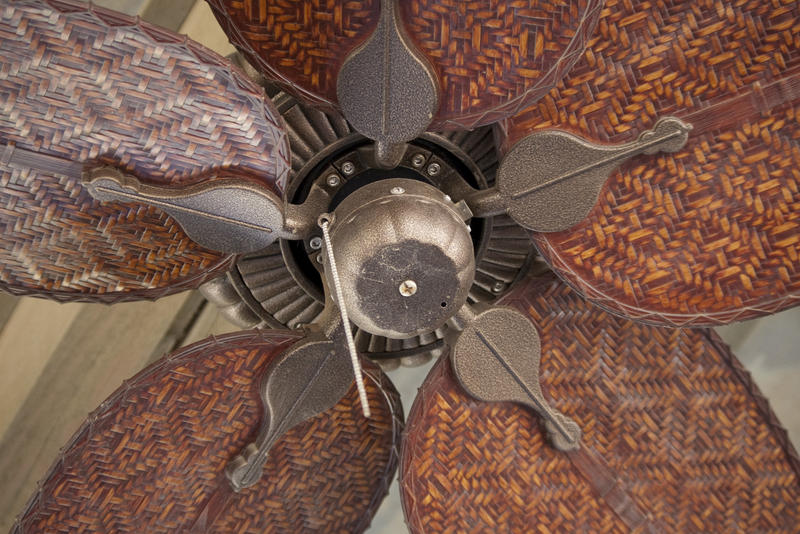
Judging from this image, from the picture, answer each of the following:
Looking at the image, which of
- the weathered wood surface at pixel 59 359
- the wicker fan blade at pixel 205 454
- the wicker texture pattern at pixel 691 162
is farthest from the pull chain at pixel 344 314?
the weathered wood surface at pixel 59 359

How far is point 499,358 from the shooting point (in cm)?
116

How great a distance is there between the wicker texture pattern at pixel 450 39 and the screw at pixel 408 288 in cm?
23

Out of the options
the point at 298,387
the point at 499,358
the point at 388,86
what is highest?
the point at 388,86

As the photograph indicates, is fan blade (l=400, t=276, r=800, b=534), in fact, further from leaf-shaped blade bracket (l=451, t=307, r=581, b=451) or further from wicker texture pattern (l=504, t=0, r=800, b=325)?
wicker texture pattern (l=504, t=0, r=800, b=325)

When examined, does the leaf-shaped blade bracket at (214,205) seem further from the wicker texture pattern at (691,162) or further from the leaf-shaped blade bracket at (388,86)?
the wicker texture pattern at (691,162)

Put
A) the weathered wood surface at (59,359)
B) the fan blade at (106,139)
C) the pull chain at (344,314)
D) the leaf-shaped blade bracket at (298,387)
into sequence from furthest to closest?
1. the weathered wood surface at (59,359)
2. the leaf-shaped blade bracket at (298,387)
3. the pull chain at (344,314)
4. the fan blade at (106,139)

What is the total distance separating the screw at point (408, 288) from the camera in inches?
41.1

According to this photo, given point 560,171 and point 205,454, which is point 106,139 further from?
point 560,171

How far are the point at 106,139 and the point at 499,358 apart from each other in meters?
0.58

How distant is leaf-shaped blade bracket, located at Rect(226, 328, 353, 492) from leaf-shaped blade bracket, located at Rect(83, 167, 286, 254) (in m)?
0.16

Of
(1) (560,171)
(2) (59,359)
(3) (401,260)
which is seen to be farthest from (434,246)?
(2) (59,359)

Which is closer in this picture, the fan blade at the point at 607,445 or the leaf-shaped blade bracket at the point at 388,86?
the leaf-shaped blade bracket at the point at 388,86

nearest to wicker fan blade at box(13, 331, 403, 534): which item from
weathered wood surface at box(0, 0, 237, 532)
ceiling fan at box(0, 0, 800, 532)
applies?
ceiling fan at box(0, 0, 800, 532)

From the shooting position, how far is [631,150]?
1.07 m
